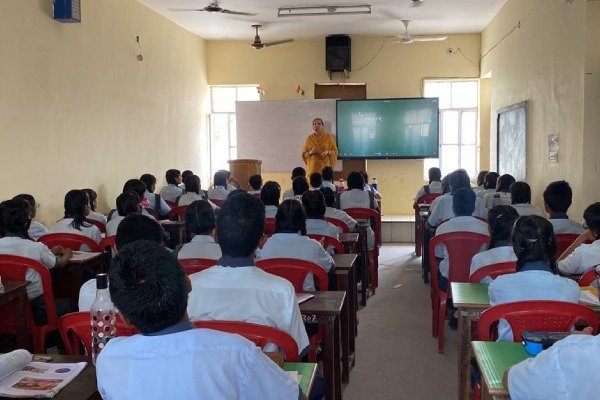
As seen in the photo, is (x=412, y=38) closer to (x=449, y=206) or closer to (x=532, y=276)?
(x=449, y=206)

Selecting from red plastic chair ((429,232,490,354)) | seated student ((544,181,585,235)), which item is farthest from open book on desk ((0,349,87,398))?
seated student ((544,181,585,235))

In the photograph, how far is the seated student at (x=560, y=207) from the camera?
4375 mm

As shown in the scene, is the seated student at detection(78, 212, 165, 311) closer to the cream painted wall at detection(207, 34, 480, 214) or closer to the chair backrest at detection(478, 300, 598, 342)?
the chair backrest at detection(478, 300, 598, 342)

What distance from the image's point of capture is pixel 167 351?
4.47ft

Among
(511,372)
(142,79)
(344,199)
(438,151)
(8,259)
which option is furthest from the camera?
(438,151)

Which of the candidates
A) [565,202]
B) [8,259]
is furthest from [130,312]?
[565,202]

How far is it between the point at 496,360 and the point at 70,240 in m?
3.53

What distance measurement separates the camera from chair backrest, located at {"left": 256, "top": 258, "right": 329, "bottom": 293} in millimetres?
3334

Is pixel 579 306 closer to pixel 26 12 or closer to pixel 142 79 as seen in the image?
pixel 26 12

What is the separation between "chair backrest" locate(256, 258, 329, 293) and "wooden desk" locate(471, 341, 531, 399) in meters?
1.26

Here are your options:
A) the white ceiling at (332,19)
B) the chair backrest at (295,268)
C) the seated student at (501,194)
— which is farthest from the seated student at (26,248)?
the white ceiling at (332,19)

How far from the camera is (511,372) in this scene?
5.41 ft

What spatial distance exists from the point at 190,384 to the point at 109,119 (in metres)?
6.82

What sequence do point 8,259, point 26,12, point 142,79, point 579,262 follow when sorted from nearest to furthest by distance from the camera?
1. point 579,262
2. point 8,259
3. point 26,12
4. point 142,79
